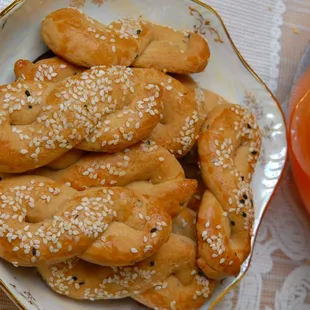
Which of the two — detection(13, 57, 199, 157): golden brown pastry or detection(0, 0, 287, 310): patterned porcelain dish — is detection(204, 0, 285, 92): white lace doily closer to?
detection(0, 0, 287, 310): patterned porcelain dish

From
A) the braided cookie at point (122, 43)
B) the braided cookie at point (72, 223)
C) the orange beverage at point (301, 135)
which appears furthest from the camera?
the orange beverage at point (301, 135)

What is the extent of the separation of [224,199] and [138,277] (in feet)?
0.75

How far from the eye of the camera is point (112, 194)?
88cm

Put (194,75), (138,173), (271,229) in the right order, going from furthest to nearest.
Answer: (271,229)
(194,75)
(138,173)

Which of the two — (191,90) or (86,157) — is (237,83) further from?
(86,157)

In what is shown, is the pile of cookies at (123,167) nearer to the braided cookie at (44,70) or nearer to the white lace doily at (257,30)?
the braided cookie at (44,70)

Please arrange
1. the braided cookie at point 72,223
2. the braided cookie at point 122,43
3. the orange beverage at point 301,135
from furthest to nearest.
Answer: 1. the orange beverage at point 301,135
2. the braided cookie at point 122,43
3. the braided cookie at point 72,223

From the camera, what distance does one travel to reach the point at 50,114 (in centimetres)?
86

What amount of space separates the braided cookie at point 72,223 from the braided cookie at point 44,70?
7.3 inches

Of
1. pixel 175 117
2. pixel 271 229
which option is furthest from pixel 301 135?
pixel 175 117

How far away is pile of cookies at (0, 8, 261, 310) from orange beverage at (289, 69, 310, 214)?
0.58 feet

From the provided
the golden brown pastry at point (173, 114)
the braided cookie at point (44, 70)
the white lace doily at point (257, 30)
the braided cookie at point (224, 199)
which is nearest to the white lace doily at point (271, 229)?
the white lace doily at point (257, 30)

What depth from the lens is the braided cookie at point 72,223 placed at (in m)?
0.83

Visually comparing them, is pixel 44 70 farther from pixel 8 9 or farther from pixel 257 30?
pixel 257 30
